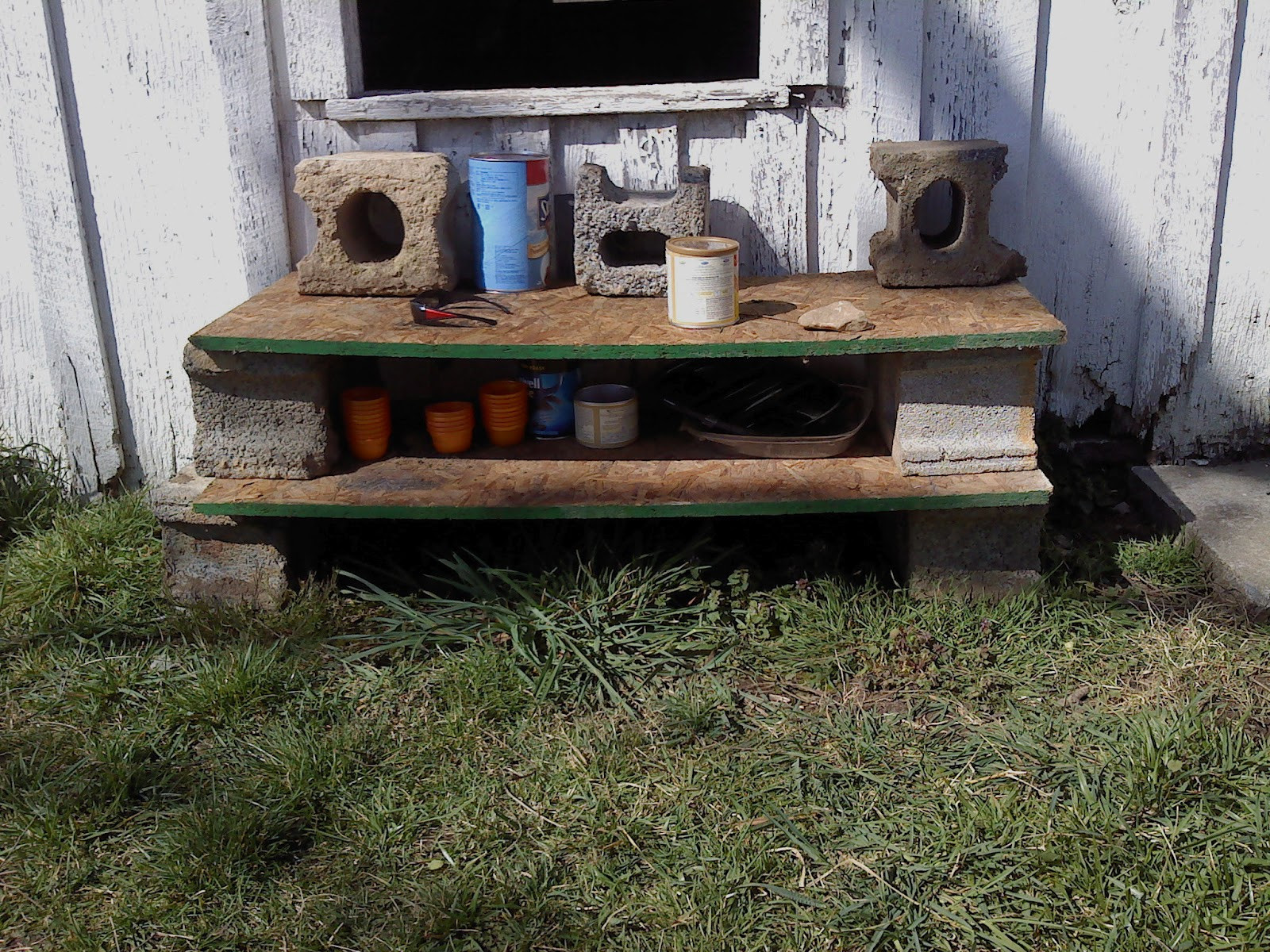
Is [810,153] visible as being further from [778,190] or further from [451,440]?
[451,440]

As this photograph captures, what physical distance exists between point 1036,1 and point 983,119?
299 mm

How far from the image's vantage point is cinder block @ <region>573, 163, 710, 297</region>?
3041 mm

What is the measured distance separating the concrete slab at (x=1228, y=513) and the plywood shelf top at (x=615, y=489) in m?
0.56

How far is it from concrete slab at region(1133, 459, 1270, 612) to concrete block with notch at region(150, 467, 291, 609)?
228 cm

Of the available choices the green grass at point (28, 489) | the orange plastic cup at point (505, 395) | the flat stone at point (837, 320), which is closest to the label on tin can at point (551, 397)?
the orange plastic cup at point (505, 395)

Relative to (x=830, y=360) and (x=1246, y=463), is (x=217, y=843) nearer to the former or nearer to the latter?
(x=830, y=360)

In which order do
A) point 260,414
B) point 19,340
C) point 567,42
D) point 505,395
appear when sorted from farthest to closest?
point 567,42
point 19,340
point 505,395
point 260,414

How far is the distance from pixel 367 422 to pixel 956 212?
158 centimetres

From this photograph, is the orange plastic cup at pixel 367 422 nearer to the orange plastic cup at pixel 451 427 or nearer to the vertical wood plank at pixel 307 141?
the orange plastic cup at pixel 451 427

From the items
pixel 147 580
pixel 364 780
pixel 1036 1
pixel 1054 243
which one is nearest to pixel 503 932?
pixel 364 780

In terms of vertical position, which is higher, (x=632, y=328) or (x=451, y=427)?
(x=632, y=328)

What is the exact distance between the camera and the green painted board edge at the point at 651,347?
8.84ft

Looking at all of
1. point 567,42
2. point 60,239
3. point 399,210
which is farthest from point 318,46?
point 567,42

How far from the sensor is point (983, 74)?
3135mm
